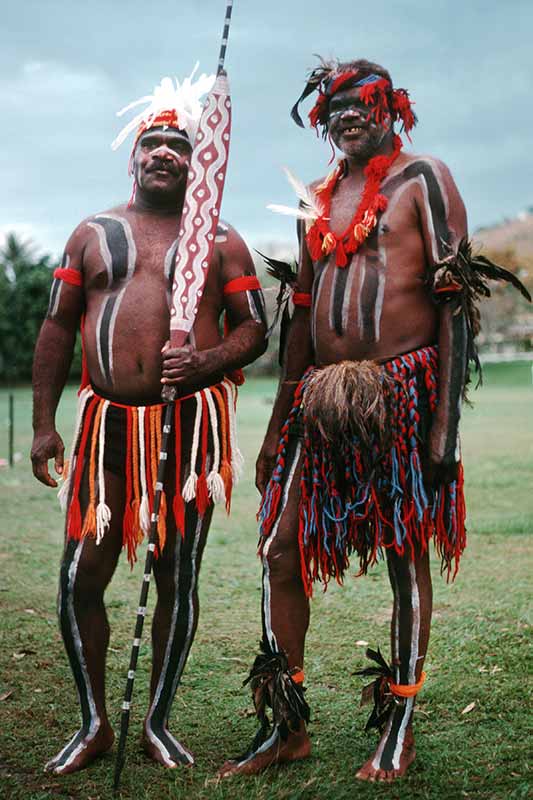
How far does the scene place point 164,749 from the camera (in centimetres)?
331

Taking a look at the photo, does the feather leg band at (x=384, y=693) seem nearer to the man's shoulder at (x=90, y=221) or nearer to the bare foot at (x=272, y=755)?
the bare foot at (x=272, y=755)

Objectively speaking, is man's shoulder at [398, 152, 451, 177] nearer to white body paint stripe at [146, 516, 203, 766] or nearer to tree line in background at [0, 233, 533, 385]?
white body paint stripe at [146, 516, 203, 766]

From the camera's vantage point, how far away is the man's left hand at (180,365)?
3184 millimetres

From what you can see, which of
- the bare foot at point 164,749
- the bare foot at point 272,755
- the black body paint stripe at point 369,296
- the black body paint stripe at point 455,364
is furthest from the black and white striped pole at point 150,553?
the black body paint stripe at point 455,364

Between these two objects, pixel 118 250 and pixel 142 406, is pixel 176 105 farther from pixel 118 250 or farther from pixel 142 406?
pixel 142 406

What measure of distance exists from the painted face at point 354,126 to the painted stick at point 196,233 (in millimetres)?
Result: 382

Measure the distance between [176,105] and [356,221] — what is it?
2.64ft

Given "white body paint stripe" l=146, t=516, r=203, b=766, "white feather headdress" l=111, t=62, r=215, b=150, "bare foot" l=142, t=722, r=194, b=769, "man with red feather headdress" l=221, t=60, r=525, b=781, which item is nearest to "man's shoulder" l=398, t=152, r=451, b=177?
"man with red feather headdress" l=221, t=60, r=525, b=781

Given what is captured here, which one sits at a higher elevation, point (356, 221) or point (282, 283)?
point (356, 221)

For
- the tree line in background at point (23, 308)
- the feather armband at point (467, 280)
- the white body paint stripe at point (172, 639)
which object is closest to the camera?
the feather armband at point (467, 280)

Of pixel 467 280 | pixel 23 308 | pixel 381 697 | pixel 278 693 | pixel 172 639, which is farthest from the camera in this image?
pixel 23 308

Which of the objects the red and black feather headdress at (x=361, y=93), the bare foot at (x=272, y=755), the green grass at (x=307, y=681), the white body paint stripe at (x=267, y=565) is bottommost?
the green grass at (x=307, y=681)

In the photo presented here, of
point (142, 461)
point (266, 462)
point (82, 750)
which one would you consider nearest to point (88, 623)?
point (82, 750)

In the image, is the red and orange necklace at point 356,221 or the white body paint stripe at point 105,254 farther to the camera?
the white body paint stripe at point 105,254
